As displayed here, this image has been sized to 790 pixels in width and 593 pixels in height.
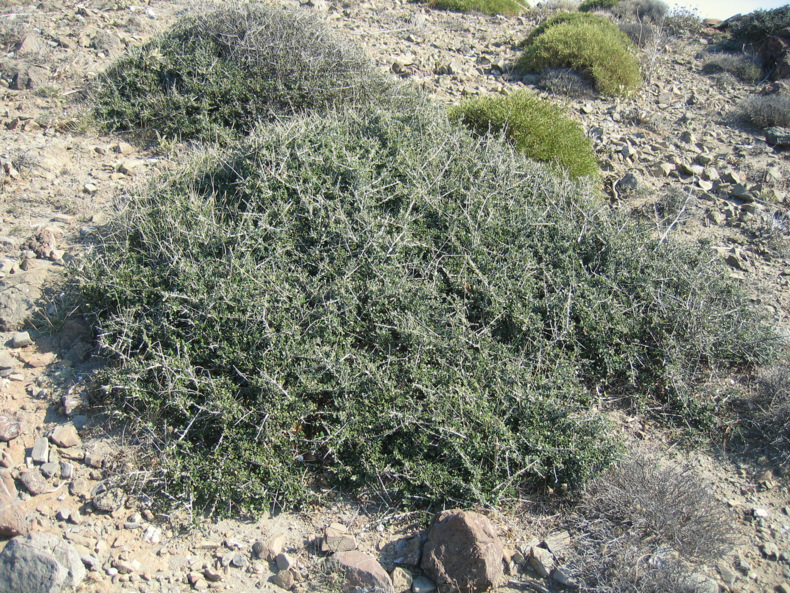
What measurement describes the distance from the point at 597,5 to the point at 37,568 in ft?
44.5

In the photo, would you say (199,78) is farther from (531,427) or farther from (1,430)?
(531,427)

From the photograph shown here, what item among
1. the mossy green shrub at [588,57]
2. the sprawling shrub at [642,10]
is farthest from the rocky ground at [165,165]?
the sprawling shrub at [642,10]

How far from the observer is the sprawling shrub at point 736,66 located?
847cm

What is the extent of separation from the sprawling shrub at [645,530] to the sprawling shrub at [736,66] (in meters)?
7.68

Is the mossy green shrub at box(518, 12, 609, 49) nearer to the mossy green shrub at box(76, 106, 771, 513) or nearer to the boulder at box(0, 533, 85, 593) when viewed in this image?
the mossy green shrub at box(76, 106, 771, 513)

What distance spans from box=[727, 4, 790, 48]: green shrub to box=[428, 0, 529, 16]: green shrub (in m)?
3.85

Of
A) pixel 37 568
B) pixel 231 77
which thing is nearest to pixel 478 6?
pixel 231 77

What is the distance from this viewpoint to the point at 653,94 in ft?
25.9

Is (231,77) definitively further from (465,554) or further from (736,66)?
(736,66)

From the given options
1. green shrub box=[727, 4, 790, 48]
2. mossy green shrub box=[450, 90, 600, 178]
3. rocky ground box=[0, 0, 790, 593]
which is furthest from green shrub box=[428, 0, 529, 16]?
mossy green shrub box=[450, 90, 600, 178]

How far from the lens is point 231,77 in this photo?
5324mm

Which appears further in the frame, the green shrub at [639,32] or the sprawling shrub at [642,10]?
the sprawling shrub at [642,10]

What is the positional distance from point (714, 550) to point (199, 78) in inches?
211

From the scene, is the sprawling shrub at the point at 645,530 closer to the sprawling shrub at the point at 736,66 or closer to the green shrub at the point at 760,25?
the sprawling shrub at the point at 736,66
